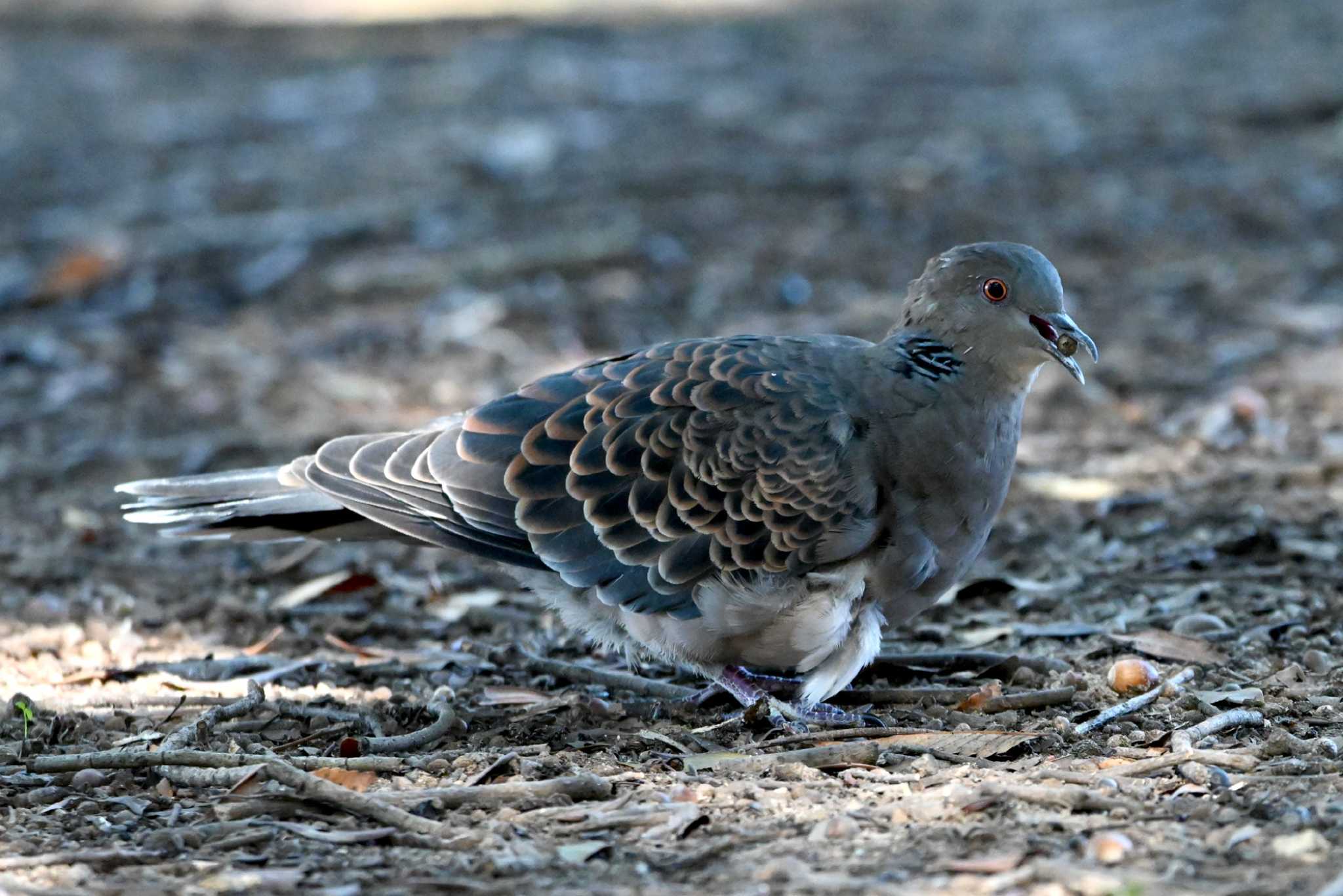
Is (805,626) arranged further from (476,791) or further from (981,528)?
(476,791)

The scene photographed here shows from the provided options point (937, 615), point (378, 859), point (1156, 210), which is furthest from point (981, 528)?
point (1156, 210)

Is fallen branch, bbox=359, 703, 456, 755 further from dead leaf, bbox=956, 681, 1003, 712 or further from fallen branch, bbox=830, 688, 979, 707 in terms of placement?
dead leaf, bbox=956, 681, 1003, 712

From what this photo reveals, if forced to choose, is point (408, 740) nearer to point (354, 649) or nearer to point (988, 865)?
point (354, 649)

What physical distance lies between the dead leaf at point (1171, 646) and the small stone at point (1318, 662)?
8.2 inches

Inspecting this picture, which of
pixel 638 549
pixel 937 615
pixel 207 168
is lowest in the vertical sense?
pixel 937 615

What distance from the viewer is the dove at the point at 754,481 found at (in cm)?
410

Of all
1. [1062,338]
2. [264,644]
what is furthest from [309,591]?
[1062,338]

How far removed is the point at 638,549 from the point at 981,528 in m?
0.93

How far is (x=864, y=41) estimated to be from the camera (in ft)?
49.2

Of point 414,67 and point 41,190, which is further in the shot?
point 414,67

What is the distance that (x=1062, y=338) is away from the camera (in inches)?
163

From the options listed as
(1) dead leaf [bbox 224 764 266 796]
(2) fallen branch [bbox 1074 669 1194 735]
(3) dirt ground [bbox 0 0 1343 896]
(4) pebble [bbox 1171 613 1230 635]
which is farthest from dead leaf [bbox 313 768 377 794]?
(4) pebble [bbox 1171 613 1230 635]

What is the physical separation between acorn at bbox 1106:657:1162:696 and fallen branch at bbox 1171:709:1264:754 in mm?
315

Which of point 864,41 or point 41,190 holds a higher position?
point 864,41
